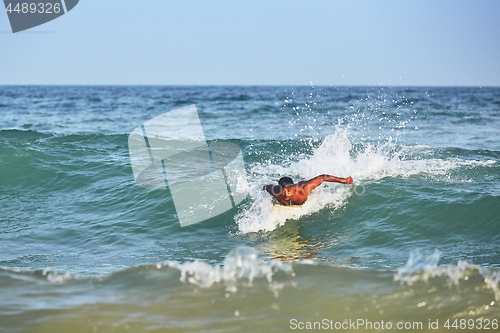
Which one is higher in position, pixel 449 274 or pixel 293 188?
pixel 293 188

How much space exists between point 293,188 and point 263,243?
0.92m

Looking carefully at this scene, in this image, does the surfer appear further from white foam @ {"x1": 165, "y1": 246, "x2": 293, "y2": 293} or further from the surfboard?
white foam @ {"x1": 165, "y1": 246, "x2": 293, "y2": 293}

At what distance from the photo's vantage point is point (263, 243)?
733 centimetres

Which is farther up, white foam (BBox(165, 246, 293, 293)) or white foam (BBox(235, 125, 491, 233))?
white foam (BBox(165, 246, 293, 293))

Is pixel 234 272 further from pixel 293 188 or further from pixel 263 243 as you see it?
pixel 293 188

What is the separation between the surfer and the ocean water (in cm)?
48

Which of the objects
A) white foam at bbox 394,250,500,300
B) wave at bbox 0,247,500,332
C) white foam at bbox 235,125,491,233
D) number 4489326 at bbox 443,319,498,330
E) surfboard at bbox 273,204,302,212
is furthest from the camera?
white foam at bbox 235,125,491,233

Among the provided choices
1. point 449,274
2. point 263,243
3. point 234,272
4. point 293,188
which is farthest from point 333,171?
point 234,272

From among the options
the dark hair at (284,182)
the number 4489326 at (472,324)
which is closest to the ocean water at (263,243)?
→ the number 4489326 at (472,324)

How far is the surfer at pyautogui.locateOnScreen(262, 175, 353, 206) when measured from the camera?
24.0ft

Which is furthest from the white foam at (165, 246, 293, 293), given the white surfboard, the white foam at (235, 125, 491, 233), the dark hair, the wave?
the white foam at (235, 125, 491, 233)

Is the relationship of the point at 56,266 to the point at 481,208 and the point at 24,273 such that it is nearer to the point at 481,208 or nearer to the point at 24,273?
the point at 24,273

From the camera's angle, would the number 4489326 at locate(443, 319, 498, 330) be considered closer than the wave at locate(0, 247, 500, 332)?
Yes

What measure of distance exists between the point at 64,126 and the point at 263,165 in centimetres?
1140
